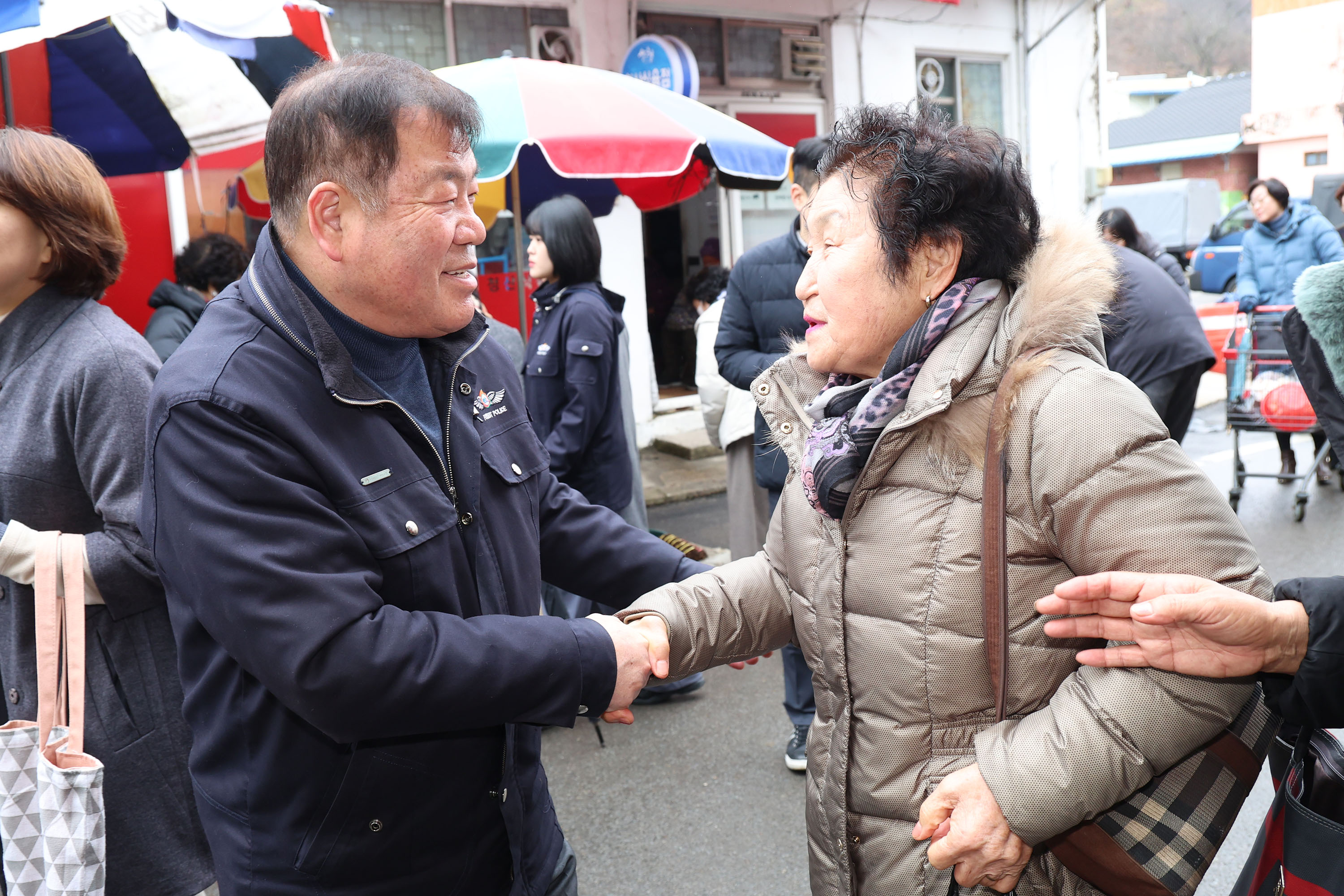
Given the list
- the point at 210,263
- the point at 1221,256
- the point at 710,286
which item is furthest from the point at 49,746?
the point at 1221,256

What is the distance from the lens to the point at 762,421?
14.4 ft

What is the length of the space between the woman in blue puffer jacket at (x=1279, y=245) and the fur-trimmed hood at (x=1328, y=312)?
8380 mm

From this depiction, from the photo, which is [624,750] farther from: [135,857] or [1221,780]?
[1221,780]

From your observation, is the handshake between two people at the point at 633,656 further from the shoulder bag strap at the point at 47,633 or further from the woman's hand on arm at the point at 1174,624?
the shoulder bag strap at the point at 47,633

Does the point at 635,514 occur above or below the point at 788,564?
below

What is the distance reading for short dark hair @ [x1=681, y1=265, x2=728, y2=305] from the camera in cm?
649

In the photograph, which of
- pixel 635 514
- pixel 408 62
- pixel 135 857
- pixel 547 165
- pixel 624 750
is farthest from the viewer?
pixel 547 165

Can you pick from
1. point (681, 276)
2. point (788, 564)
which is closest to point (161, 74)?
point (788, 564)

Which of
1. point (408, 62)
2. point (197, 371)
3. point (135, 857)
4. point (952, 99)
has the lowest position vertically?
point (135, 857)

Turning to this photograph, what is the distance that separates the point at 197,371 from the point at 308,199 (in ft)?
1.11

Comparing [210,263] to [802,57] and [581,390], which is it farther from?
[802,57]

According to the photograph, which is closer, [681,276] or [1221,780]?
[1221,780]

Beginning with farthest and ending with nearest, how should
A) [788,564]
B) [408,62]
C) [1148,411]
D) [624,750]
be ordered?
[624,750], [788,564], [408,62], [1148,411]

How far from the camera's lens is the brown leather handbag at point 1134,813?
161cm
